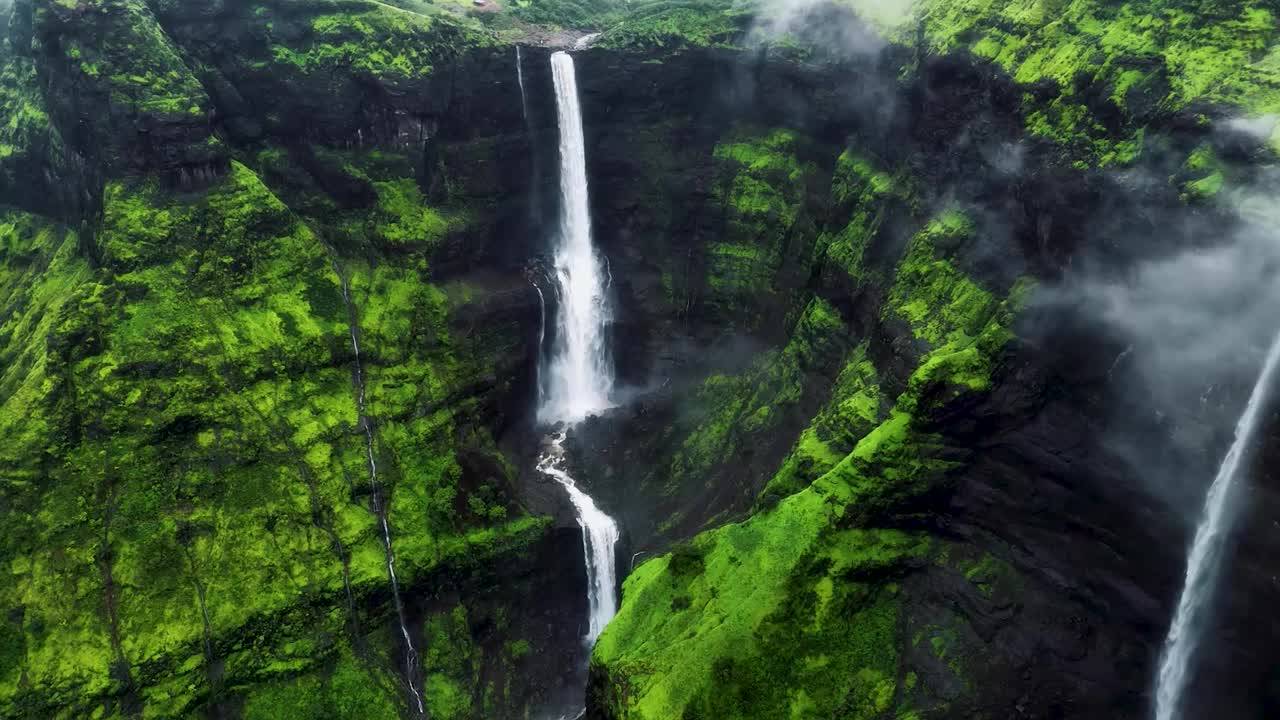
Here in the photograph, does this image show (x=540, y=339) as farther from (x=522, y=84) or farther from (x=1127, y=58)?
(x=1127, y=58)

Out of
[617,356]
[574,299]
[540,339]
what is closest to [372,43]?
[574,299]

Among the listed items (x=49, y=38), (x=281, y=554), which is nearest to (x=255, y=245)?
(x=49, y=38)

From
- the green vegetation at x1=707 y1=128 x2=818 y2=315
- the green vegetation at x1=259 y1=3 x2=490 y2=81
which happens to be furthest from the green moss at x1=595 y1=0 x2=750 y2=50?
the green vegetation at x1=259 y1=3 x2=490 y2=81

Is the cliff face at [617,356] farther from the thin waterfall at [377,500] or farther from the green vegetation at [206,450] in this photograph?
the thin waterfall at [377,500]

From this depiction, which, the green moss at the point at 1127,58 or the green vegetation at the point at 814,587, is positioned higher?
the green moss at the point at 1127,58

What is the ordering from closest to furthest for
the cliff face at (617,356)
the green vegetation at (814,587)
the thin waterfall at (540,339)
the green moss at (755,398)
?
the green vegetation at (814,587) → the cliff face at (617,356) → the green moss at (755,398) → the thin waterfall at (540,339)

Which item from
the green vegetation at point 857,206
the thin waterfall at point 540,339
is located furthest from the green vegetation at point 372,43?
the green vegetation at point 857,206
